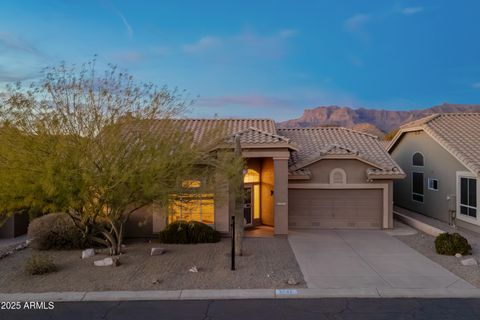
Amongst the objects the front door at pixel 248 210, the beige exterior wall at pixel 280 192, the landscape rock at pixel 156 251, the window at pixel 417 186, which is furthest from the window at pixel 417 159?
the landscape rock at pixel 156 251

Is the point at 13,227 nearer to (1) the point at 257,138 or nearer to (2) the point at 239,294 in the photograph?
(1) the point at 257,138

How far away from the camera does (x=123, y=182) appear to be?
34.1 ft

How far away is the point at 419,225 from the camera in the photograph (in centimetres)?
1722

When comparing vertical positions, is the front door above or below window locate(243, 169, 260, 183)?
below

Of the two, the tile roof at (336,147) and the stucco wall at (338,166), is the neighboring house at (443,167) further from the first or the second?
the stucco wall at (338,166)

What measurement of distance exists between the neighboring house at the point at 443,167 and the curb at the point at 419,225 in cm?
157

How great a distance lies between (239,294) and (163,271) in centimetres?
282

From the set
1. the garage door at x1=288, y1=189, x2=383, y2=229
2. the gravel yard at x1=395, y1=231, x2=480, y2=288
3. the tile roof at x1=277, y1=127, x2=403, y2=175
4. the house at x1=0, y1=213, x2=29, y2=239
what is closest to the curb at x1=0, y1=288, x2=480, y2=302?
the gravel yard at x1=395, y1=231, x2=480, y2=288

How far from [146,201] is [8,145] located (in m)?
3.82

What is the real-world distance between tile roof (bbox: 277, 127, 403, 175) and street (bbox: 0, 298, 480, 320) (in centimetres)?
936

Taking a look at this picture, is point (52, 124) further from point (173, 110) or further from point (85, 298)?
point (85, 298)

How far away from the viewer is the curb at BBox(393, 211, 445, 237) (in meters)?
15.8

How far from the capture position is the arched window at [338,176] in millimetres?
17594

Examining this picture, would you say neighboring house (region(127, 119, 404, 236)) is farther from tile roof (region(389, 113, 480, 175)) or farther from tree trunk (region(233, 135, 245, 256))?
tree trunk (region(233, 135, 245, 256))
